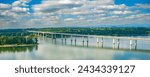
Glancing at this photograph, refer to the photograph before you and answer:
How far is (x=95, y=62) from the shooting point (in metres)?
3.27

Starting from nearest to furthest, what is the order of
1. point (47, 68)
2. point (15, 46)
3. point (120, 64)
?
1. point (47, 68)
2. point (120, 64)
3. point (15, 46)

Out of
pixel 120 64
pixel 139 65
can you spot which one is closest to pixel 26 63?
pixel 120 64

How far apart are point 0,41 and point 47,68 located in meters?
10.6

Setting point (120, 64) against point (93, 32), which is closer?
point (120, 64)

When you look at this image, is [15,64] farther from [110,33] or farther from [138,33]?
[138,33]

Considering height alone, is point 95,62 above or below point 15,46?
above

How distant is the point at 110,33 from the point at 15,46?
11.1m

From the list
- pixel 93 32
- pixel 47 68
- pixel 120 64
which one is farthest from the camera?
pixel 93 32

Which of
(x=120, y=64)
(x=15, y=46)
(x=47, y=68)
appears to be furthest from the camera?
(x=15, y=46)

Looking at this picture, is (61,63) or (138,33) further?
(138,33)

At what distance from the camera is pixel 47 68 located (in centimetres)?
303

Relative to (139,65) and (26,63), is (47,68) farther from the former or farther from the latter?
(139,65)

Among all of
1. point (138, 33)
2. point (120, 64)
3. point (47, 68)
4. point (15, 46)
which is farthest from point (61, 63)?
point (138, 33)

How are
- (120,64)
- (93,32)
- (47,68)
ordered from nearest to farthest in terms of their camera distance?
(47,68)
(120,64)
(93,32)
